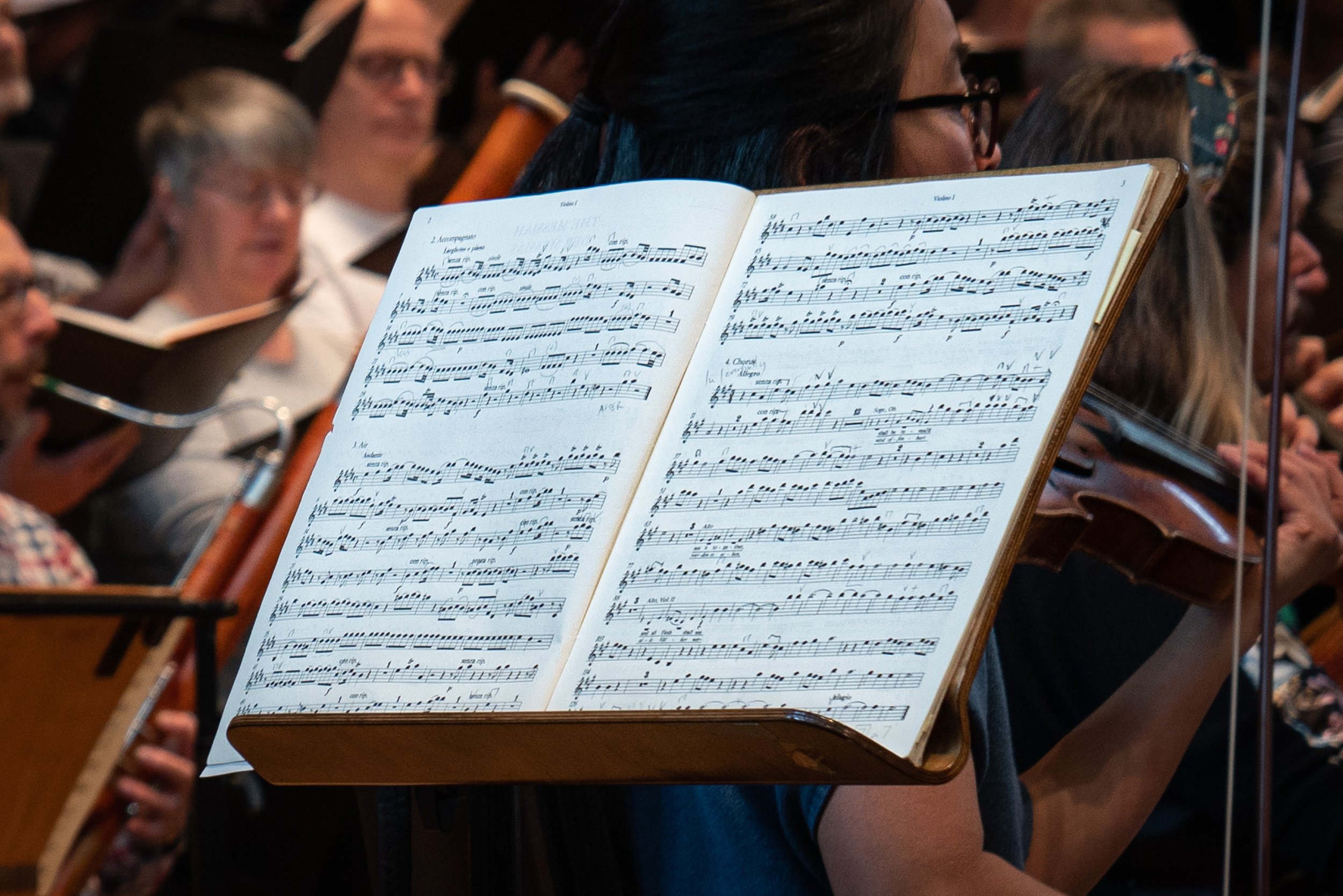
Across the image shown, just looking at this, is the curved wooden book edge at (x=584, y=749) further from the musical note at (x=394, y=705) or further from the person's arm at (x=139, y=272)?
the person's arm at (x=139, y=272)

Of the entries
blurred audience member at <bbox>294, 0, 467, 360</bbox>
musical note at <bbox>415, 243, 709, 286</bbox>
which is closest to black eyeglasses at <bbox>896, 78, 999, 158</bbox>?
musical note at <bbox>415, 243, 709, 286</bbox>

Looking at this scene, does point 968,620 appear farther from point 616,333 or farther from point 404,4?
point 404,4

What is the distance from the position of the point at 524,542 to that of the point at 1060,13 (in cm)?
203

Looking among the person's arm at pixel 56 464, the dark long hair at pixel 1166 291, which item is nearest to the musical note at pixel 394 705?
the dark long hair at pixel 1166 291

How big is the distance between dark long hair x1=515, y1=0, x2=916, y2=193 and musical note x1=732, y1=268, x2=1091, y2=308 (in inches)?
7.6

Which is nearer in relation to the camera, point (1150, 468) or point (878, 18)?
point (878, 18)

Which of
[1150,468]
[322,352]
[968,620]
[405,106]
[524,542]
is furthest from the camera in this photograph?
[405,106]

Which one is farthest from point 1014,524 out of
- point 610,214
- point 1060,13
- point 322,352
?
point 322,352

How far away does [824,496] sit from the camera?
77 cm

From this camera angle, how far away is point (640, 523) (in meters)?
0.80

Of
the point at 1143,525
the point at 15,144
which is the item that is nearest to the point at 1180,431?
the point at 1143,525

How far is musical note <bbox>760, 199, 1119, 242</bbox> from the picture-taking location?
809 millimetres

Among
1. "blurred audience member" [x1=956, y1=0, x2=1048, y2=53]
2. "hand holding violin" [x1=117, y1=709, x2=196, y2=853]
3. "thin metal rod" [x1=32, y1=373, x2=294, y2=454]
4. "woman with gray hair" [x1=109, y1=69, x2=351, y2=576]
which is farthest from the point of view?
"blurred audience member" [x1=956, y1=0, x2=1048, y2=53]

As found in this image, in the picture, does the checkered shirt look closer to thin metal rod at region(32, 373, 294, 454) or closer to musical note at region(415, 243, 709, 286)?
thin metal rod at region(32, 373, 294, 454)
